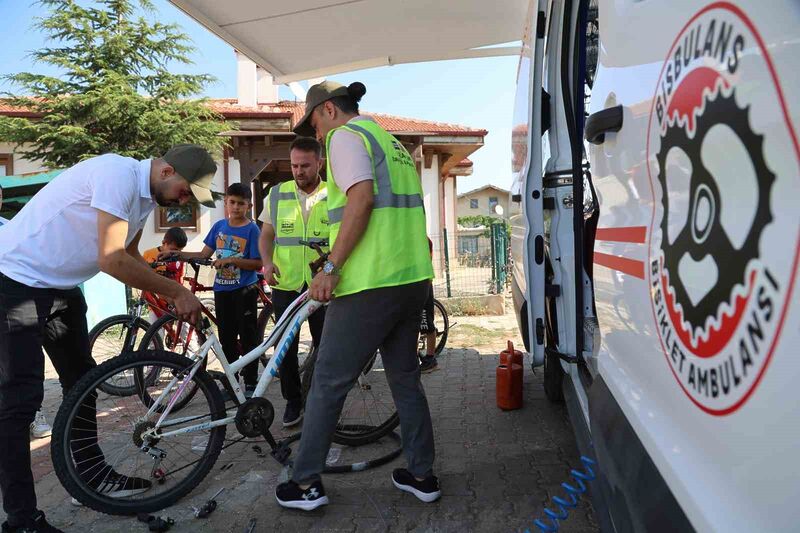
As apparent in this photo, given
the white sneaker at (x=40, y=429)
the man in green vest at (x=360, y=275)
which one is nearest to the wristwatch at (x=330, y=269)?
the man in green vest at (x=360, y=275)

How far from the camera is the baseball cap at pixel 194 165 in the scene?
2574mm

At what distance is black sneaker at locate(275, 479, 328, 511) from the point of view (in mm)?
2553

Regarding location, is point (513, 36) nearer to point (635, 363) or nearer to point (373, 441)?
point (373, 441)

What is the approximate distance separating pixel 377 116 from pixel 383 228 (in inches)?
672

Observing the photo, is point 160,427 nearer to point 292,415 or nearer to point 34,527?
point 34,527

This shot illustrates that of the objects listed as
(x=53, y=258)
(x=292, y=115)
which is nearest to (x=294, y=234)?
(x=53, y=258)

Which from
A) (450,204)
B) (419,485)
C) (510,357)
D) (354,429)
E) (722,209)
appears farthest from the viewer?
(450,204)

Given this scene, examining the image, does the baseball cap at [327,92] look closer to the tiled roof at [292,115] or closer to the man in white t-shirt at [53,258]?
the man in white t-shirt at [53,258]

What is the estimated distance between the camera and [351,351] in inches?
97.0

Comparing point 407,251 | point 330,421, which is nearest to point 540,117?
point 407,251

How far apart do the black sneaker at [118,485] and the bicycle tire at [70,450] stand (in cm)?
13

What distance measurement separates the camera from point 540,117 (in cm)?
287

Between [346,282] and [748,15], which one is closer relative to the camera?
[748,15]

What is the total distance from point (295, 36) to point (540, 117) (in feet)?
10.4
